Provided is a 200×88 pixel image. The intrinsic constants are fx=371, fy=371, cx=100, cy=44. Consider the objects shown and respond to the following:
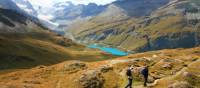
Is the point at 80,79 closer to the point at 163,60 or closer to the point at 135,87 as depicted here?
the point at 135,87

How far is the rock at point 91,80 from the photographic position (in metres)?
61.8

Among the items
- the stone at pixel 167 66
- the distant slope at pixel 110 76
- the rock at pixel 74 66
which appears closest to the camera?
the distant slope at pixel 110 76

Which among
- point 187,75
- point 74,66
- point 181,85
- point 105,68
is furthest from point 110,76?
point 74,66

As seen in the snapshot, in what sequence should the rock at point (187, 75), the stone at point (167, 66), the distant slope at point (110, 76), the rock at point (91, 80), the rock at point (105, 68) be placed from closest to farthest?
1. the distant slope at point (110, 76)
2. the rock at point (187, 75)
3. the rock at point (91, 80)
4. the rock at point (105, 68)
5. the stone at point (167, 66)

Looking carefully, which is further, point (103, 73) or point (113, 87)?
point (103, 73)

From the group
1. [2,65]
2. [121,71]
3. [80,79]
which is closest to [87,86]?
[80,79]

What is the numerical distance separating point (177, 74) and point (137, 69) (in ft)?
22.1

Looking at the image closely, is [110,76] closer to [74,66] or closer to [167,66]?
[167,66]

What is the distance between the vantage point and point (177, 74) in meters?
61.6

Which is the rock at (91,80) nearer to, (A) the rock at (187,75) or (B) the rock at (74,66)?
(B) the rock at (74,66)

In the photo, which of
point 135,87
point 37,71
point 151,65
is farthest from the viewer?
point 37,71

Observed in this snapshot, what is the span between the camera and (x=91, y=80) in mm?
62812

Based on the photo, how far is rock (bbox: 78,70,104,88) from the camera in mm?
61844

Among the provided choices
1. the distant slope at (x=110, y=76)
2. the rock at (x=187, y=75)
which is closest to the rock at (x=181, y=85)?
the distant slope at (x=110, y=76)
